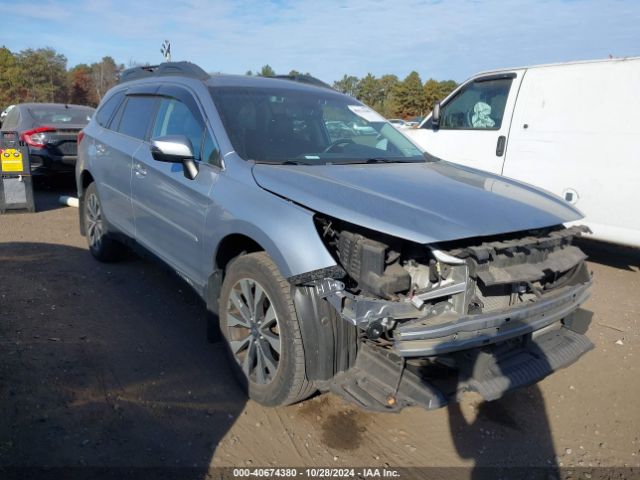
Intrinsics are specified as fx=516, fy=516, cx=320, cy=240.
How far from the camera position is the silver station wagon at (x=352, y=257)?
253 centimetres

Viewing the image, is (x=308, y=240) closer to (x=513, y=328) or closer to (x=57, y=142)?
(x=513, y=328)

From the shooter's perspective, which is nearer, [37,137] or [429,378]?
[429,378]

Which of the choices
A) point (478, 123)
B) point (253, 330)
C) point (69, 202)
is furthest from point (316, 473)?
point (69, 202)

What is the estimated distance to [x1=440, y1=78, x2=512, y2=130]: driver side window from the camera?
663 cm

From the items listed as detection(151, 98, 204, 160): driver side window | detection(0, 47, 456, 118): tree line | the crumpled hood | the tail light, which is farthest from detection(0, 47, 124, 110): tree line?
the crumpled hood

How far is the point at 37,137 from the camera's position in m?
8.98

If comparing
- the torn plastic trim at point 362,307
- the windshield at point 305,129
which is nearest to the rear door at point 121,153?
the windshield at point 305,129

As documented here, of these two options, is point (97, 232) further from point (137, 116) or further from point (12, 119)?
point (12, 119)

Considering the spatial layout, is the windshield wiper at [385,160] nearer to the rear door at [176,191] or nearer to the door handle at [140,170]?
the rear door at [176,191]

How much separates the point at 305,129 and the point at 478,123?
380 cm

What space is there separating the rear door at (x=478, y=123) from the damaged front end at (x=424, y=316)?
4.04 meters

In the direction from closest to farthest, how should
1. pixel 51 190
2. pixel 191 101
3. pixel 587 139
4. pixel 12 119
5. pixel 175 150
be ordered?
pixel 175 150 < pixel 191 101 < pixel 587 139 < pixel 12 119 < pixel 51 190

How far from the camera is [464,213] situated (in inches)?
105

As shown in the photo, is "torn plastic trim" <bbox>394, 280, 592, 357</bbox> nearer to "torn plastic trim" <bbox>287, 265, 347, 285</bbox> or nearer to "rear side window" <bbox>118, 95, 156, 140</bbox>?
"torn plastic trim" <bbox>287, 265, 347, 285</bbox>
